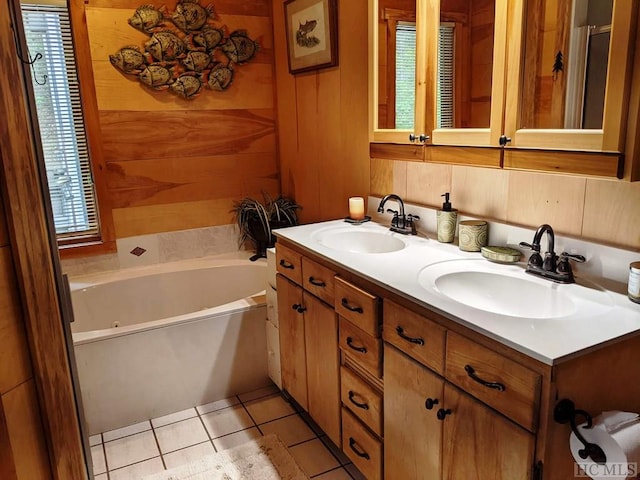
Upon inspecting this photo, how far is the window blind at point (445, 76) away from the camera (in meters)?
1.81

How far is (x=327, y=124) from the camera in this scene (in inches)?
112

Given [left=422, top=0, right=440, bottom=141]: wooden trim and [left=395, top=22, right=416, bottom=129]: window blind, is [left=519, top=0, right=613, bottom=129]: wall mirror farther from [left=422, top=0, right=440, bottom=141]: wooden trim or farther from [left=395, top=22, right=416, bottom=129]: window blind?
[left=395, top=22, right=416, bottom=129]: window blind

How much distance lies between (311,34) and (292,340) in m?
1.65

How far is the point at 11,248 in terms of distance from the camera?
38.1 inches

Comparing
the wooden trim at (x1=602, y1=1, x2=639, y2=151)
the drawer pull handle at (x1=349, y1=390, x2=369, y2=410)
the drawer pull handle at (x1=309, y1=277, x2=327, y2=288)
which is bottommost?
Answer: the drawer pull handle at (x1=349, y1=390, x2=369, y2=410)

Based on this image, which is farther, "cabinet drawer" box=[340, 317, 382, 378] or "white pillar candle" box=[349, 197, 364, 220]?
"white pillar candle" box=[349, 197, 364, 220]

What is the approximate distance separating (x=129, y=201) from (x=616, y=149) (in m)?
2.62

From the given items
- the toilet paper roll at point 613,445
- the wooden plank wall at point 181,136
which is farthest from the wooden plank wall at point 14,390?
the wooden plank wall at point 181,136

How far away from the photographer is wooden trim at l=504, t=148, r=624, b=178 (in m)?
1.28

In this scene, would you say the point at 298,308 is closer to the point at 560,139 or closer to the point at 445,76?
the point at 445,76

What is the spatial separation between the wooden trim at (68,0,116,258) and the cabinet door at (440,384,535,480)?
2.35 m

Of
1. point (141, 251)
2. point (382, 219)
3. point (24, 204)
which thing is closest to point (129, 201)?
point (141, 251)

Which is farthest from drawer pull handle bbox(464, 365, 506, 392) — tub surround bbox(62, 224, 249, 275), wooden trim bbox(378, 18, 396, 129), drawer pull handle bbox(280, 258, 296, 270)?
tub surround bbox(62, 224, 249, 275)

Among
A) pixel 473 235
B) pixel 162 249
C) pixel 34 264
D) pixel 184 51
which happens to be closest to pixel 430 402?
pixel 473 235
